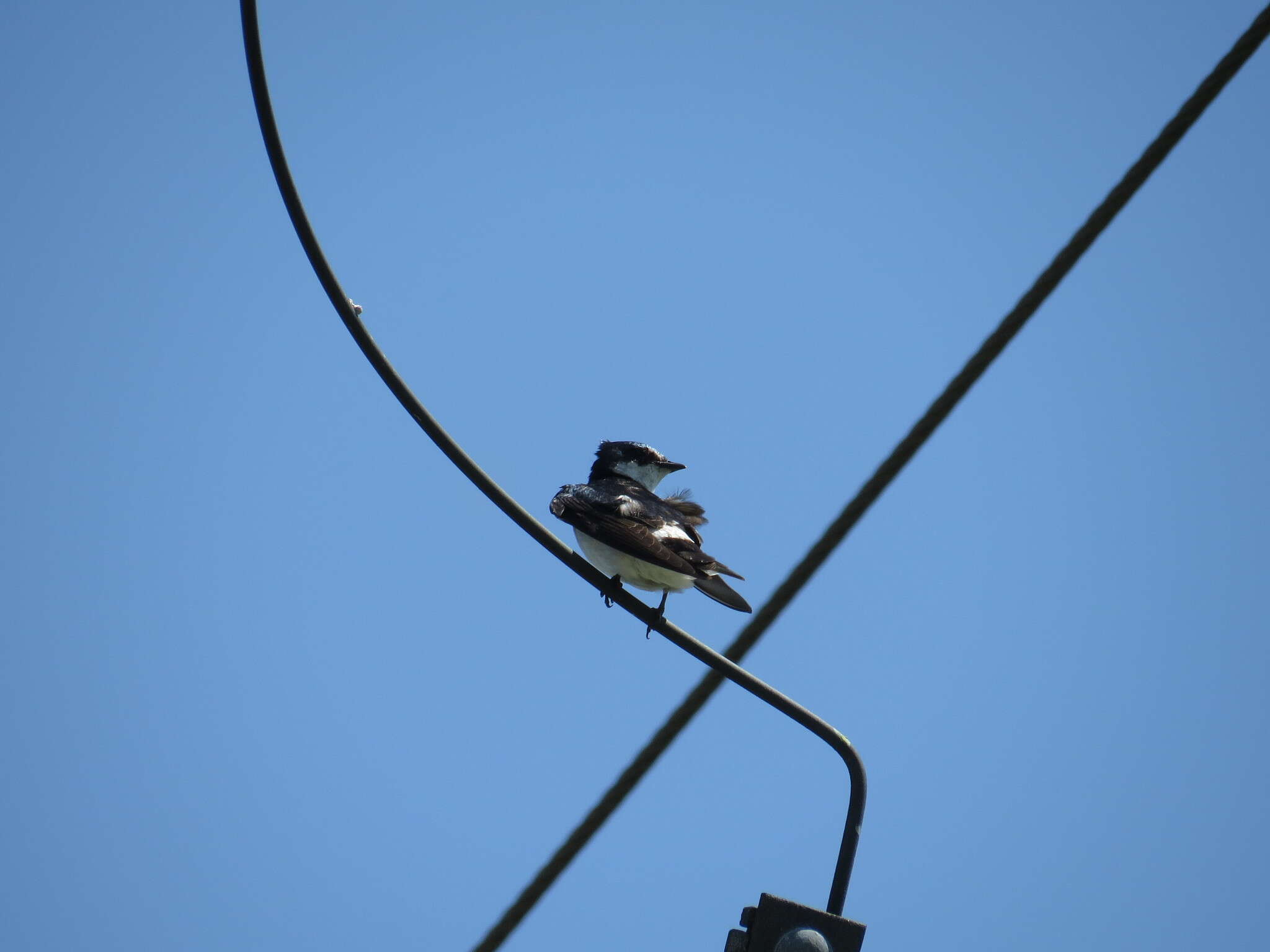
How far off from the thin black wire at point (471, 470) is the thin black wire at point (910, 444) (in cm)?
27

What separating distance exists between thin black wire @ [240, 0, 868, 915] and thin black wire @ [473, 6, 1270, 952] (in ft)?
0.87

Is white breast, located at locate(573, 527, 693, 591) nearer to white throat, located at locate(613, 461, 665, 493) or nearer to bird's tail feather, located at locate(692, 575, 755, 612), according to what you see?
bird's tail feather, located at locate(692, 575, 755, 612)

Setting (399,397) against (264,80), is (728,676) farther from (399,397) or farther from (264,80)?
(264,80)

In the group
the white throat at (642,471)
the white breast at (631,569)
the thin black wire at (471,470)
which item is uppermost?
the white throat at (642,471)

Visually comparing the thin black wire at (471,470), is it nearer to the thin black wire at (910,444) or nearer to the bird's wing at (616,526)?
the thin black wire at (910,444)

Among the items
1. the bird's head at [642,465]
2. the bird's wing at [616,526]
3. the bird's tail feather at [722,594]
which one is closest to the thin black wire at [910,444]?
the bird's tail feather at [722,594]

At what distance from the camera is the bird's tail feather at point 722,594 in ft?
17.0

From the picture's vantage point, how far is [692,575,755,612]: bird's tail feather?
5184 millimetres

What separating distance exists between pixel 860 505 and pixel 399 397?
5.08ft

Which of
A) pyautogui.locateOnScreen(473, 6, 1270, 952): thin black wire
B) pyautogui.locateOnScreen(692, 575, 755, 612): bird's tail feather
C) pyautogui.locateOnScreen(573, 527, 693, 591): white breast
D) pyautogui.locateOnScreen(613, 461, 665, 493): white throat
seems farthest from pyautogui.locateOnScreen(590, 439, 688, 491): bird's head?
pyautogui.locateOnScreen(473, 6, 1270, 952): thin black wire

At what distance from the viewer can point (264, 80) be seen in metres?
3.30

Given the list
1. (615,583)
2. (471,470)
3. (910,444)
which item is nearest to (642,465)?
(615,583)

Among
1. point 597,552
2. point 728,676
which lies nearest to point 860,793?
point 728,676

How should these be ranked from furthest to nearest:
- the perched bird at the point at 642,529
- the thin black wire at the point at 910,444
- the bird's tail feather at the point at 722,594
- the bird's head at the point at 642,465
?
1. the bird's head at the point at 642,465
2. the perched bird at the point at 642,529
3. the bird's tail feather at the point at 722,594
4. the thin black wire at the point at 910,444
